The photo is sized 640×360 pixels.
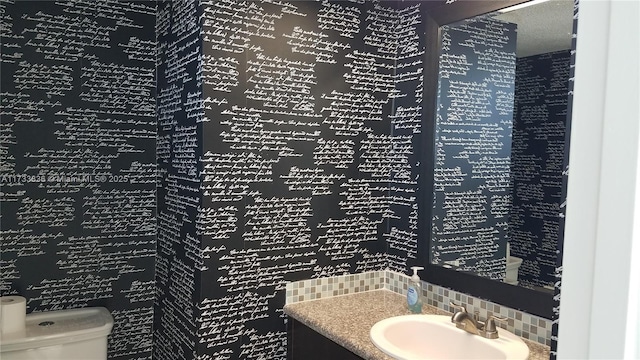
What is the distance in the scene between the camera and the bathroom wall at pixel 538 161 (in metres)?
1.51

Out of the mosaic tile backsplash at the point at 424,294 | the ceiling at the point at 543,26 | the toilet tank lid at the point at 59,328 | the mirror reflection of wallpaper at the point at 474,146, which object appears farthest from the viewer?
the toilet tank lid at the point at 59,328

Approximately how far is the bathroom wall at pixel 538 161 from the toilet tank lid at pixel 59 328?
5.55ft

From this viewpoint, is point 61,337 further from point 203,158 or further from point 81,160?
point 203,158

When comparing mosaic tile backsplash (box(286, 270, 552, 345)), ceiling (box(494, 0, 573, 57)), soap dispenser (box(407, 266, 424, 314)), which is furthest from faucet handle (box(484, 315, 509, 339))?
ceiling (box(494, 0, 573, 57))

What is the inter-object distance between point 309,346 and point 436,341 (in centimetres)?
47

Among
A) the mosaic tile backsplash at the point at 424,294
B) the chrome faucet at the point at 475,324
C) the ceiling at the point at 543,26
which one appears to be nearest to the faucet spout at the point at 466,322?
the chrome faucet at the point at 475,324

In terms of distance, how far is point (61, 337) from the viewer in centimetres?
190

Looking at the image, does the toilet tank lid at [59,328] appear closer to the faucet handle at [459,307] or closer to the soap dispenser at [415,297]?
the soap dispenser at [415,297]

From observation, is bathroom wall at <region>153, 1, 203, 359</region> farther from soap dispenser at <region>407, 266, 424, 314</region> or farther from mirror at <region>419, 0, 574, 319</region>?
mirror at <region>419, 0, 574, 319</region>

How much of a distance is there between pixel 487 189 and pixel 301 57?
0.90 meters

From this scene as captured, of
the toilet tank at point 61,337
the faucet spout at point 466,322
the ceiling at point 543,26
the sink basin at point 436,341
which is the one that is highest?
the ceiling at point 543,26

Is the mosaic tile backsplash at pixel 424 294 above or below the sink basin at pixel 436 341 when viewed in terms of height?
above

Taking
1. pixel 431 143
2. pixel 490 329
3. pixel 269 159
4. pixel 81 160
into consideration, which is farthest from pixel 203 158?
pixel 490 329

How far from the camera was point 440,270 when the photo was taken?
192 centimetres
